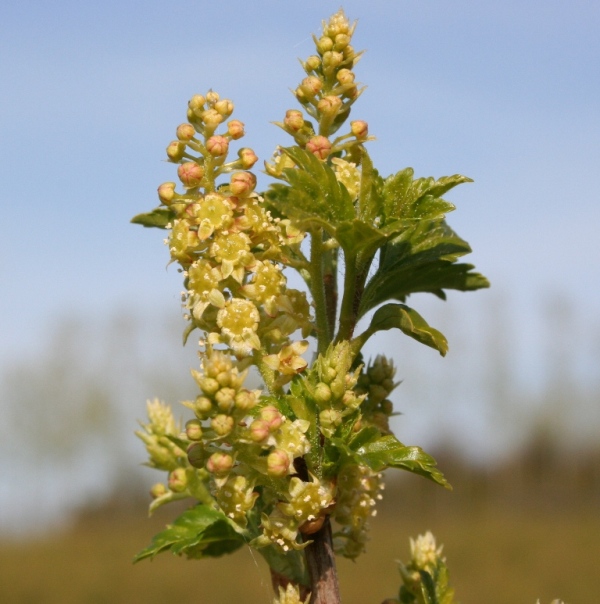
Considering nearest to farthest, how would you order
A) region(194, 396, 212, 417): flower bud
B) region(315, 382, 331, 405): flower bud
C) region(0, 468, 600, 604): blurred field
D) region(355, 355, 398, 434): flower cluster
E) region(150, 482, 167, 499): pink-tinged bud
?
region(194, 396, 212, 417): flower bud < region(315, 382, 331, 405): flower bud < region(355, 355, 398, 434): flower cluster < region(150, 482, 167, 499): pink-tinged bud < region(0, 468, 600, 604): blurred field

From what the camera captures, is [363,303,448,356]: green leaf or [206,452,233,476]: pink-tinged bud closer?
[206,452,233,476]: pink-tinged bud

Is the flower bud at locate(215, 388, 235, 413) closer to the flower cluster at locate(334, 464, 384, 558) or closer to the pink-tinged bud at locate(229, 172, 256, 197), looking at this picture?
the flower cluster at locate(334, 464, 384, 558)

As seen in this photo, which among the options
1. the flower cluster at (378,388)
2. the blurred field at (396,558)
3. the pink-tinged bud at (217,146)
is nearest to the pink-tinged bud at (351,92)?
the pink-tinged bud at (217,146)

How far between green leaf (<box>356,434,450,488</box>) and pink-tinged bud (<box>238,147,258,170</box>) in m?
0.63

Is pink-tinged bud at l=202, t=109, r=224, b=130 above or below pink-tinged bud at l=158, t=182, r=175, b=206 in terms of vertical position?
above

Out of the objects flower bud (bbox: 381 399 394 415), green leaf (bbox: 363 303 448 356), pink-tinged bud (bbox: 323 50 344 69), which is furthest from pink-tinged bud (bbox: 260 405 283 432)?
pink-tinged bud (bbox: 323 50 344 69)

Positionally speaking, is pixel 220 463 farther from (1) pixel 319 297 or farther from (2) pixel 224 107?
(2) pixel 224 107

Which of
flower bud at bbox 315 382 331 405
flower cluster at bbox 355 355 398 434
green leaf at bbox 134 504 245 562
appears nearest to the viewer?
flower bud at bbox 315 382 331 405

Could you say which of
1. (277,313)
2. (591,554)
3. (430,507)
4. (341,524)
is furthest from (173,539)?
(430,507)

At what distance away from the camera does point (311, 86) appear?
1785mm

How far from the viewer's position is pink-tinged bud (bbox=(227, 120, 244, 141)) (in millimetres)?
1787

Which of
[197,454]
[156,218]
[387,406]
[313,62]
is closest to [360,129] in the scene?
[313,62]

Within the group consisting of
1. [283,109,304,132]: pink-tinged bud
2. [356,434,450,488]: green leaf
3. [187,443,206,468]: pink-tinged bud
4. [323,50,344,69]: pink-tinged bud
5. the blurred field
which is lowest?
the blurred field

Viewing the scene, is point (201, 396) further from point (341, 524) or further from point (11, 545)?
point (11, 545)
